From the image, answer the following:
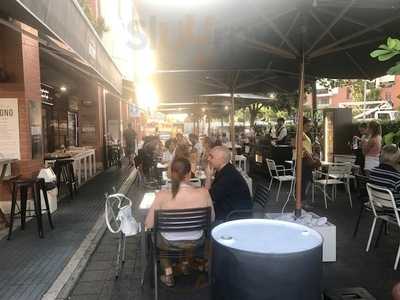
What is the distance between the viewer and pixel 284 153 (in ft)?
37.2

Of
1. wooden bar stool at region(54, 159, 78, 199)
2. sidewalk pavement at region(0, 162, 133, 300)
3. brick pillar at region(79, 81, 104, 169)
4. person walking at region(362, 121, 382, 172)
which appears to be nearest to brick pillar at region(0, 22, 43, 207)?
sidewalk pavement at region(0, 162, 133, 300)

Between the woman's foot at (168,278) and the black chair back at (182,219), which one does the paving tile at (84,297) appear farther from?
the black chair back at (182,219)

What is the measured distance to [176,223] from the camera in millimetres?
3701

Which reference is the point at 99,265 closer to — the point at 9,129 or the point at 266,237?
the point at 266,237

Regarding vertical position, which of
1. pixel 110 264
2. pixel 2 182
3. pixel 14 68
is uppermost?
pixel 14 68

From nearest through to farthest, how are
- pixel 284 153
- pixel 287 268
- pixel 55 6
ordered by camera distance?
pixel 287 268, pixel 55 6, pixel 284 153

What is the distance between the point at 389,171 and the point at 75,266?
13.3 feet

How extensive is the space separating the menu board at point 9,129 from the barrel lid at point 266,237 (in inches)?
227

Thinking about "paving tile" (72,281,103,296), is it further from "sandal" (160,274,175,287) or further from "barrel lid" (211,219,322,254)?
"barrel lid" (211,219,322,254)

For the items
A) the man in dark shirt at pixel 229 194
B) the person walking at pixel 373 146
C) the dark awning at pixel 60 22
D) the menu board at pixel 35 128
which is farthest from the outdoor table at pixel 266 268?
the person walking at pixel 373 146

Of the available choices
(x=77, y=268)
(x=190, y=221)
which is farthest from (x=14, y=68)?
(x=190, y=221)

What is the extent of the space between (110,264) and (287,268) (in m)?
3.35

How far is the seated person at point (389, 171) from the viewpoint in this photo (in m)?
4.99

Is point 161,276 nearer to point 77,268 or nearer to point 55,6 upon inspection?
point 77,268
